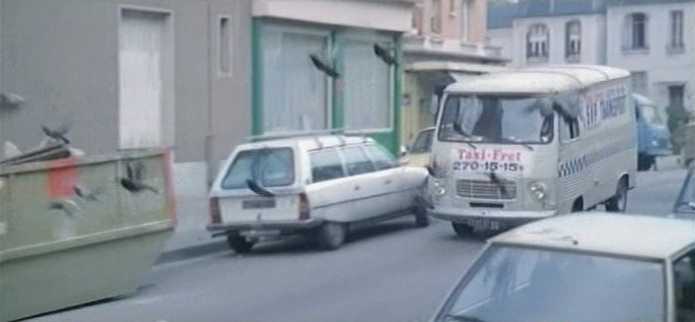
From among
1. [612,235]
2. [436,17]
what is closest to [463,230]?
[612,235]

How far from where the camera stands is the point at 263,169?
18750 millimetres

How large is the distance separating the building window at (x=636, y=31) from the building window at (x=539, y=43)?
421cm

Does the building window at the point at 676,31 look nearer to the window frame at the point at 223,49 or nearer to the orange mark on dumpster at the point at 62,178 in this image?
the window frame at the point at 223,49

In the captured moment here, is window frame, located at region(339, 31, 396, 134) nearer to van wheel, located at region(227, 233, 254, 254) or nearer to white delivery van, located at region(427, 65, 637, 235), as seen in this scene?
white delivery van, located at region(427, 65, 637, 235)

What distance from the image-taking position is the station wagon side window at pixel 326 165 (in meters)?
18.8

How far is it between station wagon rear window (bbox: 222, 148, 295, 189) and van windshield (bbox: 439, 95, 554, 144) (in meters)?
2.46

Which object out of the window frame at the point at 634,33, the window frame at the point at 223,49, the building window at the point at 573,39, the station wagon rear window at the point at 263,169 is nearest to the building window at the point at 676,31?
the window frame at the point at 634,33

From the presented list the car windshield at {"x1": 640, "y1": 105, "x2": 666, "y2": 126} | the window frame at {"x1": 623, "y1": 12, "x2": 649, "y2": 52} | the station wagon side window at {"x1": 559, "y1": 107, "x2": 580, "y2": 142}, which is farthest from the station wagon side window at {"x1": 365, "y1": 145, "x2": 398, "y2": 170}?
the window frame at {"x1": 623, "y1": 12, "x2": 649, "y2": 52}

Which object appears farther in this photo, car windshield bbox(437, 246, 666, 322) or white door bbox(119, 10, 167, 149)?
white door bbox(119, 10, 167, 149)

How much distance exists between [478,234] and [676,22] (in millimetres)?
48877

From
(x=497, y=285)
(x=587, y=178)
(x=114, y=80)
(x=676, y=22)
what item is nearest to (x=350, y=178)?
(x=587, y=178)

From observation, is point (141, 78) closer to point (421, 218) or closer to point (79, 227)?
point (421, 218)

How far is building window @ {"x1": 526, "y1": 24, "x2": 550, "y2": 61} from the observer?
229 feet

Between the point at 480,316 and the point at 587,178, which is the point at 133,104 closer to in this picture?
the point at 587,178
